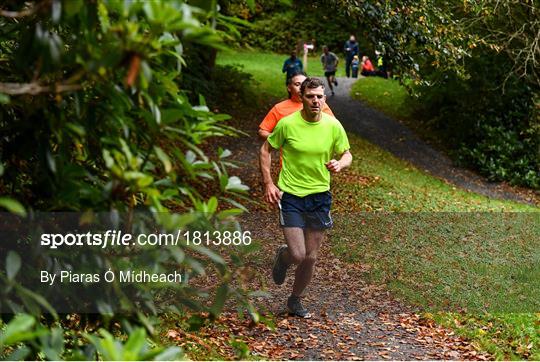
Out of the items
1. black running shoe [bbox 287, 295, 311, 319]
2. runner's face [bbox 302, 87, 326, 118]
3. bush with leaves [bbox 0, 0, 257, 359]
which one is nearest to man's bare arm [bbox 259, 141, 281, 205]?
runner's face [bbox 302, 87, 326, 118]

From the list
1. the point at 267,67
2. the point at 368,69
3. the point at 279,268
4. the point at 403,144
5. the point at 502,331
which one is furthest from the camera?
the point at 368,69

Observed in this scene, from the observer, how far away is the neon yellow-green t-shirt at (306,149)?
288 inches

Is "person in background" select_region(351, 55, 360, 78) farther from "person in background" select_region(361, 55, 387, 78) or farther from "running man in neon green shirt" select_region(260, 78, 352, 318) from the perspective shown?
"running man in neon green shirt" select_region(260, 78, 352, 318)

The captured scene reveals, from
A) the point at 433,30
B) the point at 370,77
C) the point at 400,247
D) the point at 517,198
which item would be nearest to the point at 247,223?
the point at 400,247

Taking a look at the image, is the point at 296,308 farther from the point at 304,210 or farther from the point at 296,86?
the point at 296,86

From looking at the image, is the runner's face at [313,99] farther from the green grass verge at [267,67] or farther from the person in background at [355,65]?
the person in background at [355,65]

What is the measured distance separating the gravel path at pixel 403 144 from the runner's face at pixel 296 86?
1280 centimetres

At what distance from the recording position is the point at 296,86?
866cm

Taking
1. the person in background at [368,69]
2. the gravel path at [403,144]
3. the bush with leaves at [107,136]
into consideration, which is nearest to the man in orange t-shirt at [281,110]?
the bush with leaves at [107,136]

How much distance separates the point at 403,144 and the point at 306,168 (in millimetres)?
18404

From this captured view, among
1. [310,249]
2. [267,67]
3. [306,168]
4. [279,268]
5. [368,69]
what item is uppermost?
[306,168]

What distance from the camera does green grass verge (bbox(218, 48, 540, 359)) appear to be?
8977 millimetres

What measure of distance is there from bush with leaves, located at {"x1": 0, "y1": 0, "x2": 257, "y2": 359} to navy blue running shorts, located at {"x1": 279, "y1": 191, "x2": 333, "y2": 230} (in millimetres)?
3903

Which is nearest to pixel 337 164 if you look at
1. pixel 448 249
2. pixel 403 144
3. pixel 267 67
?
pixel 448 249
